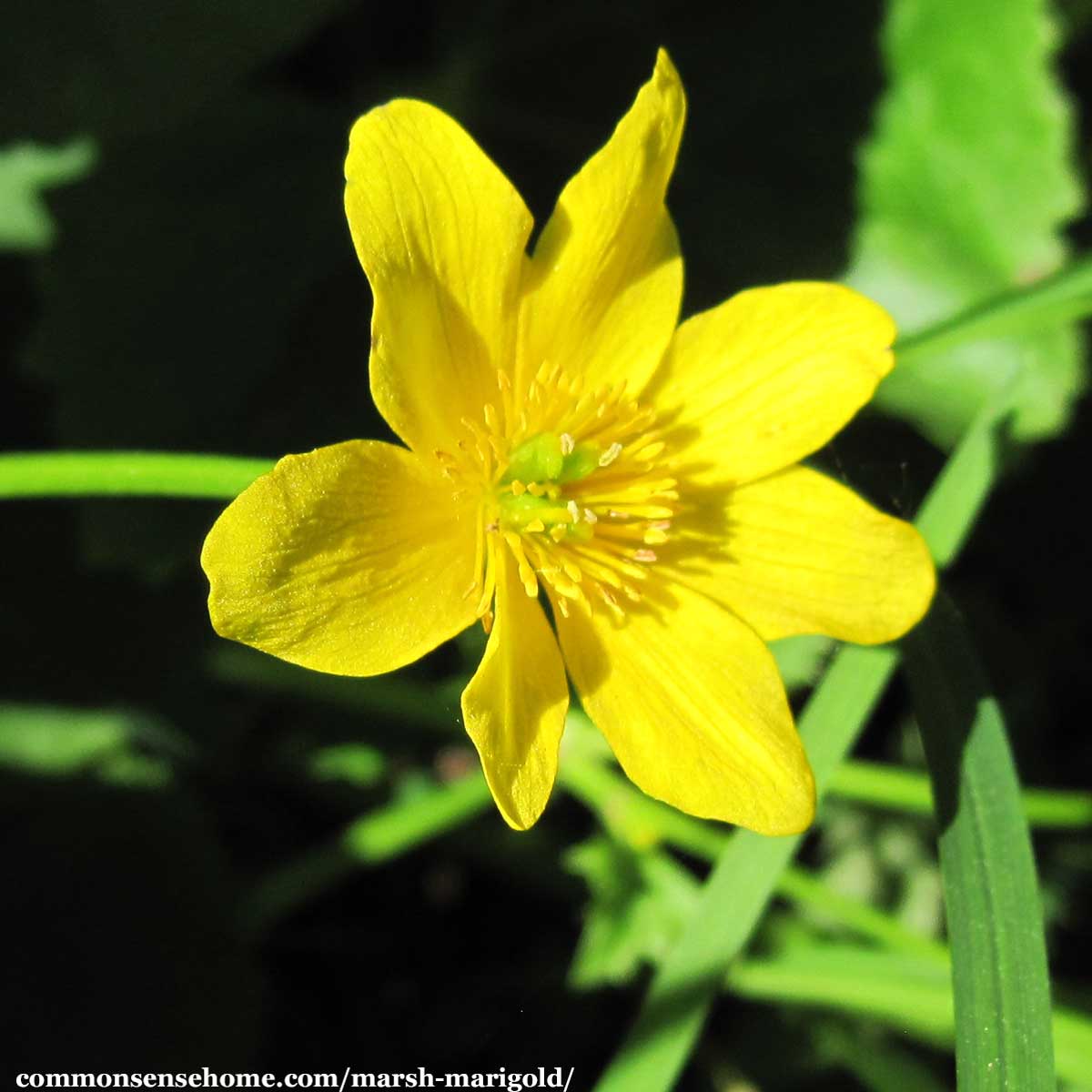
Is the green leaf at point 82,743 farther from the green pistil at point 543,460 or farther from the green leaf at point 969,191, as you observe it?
the green leaf at point 969,191

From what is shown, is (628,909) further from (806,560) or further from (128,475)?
(128,475)

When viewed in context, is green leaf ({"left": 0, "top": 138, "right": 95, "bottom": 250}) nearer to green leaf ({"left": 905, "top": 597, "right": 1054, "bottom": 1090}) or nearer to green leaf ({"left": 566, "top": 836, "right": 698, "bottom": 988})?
green leaf ({"left": 566, "top": 836, "right": 698, "bottom": 988})

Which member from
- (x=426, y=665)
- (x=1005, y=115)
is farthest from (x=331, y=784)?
(x=1005, y=115)

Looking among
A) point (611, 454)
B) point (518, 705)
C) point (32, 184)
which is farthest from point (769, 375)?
point (32, 184)

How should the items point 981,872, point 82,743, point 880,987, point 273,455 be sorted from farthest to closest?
point 82,743 < point 273,455 < point 880,987 < point 981,872

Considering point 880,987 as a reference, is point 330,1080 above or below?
below

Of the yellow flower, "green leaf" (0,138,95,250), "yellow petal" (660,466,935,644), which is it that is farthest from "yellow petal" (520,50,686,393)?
"green leaf" (0,138,95,250)
